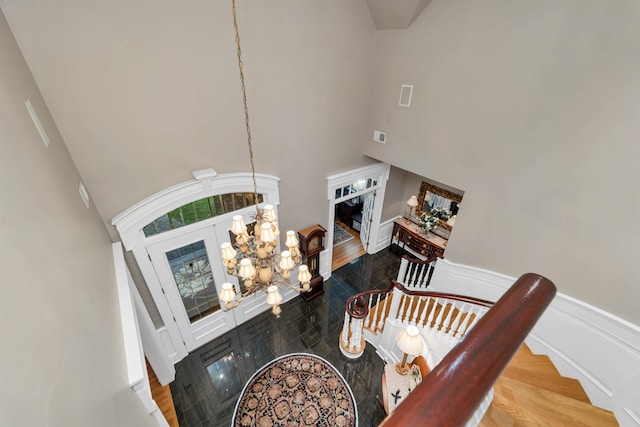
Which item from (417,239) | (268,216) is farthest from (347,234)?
(268,216)

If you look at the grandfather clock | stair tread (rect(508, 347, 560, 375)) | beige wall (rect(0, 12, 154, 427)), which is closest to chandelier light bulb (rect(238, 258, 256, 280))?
beige wall (rect(0, 12, 154, 427))

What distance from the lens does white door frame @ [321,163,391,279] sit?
5180 mm

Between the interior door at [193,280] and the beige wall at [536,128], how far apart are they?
12.1 ft

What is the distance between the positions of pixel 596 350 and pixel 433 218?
11.4 feet

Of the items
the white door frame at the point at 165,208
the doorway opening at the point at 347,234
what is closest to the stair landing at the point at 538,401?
the white door frame at the point at 165,208

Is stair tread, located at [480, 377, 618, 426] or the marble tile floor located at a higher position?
stair tread, located at [480, 377, 618, 426]

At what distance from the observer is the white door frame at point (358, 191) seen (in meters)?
5.18

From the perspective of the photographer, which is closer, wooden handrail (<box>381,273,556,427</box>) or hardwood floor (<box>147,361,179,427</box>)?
wooden handrail (<box>381,273,556,427</box>)

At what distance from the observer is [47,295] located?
4.39ft

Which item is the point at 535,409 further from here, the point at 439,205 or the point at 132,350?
the point at 439,205

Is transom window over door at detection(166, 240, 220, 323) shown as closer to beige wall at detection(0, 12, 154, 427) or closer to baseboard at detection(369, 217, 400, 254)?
beige wall at detection(0, 12, 154, 427)

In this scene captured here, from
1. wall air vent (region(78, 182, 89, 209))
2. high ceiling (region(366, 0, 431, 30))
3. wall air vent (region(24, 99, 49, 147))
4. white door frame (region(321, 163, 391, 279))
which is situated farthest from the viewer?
white door frame (region(321, 163, 391, 279))

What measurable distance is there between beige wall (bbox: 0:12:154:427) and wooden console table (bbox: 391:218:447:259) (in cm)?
551

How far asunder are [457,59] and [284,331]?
503 centimetres
